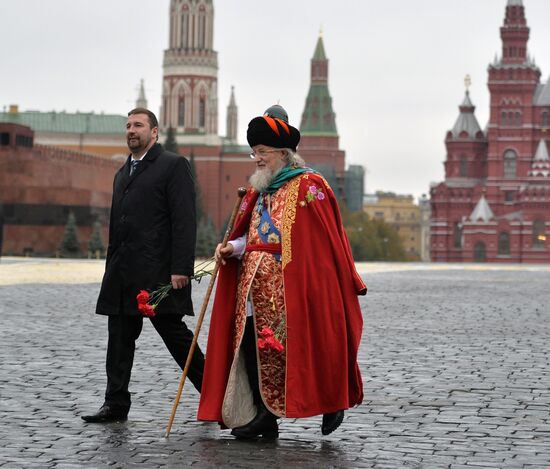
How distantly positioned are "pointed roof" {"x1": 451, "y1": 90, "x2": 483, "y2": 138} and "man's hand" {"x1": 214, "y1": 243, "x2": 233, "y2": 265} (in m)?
93.4

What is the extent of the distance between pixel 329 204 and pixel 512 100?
299 ft

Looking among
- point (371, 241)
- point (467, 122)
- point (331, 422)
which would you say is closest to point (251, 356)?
point (331, 422)

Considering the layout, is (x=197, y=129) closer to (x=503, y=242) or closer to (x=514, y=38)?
(x=514, y=38)

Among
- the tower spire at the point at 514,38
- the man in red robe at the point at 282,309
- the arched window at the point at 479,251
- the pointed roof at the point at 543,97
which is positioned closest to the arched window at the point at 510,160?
the pointed roof at the point at 543,97

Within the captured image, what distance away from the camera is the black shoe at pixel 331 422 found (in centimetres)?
734

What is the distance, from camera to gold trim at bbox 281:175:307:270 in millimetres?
7480

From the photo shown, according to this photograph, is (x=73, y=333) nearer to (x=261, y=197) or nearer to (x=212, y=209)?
(x=261, y=197)

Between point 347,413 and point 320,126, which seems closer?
point 347,413

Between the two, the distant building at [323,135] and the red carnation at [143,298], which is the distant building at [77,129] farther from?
the red carnation at [143,298]

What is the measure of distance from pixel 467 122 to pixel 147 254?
3718 inches

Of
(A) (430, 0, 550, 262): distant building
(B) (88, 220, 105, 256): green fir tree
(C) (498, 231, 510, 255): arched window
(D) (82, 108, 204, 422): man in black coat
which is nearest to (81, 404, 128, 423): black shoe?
(D) (82, 108, 204, 422): man in black coat

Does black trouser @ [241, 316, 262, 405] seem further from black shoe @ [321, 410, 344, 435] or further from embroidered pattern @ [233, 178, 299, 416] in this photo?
black shoe @ [321, 410, 344, 435]

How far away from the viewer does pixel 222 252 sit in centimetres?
750

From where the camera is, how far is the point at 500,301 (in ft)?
72.9
